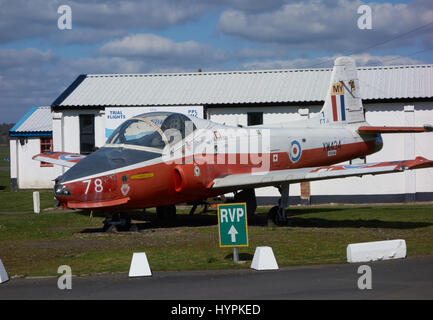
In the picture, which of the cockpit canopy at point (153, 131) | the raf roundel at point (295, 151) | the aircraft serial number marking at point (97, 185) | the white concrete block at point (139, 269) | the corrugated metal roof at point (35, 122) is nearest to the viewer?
the white concrete block at point (139, 269)

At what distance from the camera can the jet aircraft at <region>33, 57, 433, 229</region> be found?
15773mm

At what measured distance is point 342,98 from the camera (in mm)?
22547

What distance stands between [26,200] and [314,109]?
51.9 ft

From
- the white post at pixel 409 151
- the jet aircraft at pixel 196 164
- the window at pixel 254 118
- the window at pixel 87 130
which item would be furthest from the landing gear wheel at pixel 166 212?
the white post at pixel 409 151

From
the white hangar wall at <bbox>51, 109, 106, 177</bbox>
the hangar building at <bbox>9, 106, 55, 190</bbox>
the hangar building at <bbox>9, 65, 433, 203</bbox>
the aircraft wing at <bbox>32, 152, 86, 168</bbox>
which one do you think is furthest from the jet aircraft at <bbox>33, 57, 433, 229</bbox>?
the hangar building at <bbox>9, 106, 55, 190</bbox>

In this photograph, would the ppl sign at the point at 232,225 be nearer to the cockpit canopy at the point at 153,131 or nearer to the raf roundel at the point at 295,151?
the cockpit canopy at the point at 153,131

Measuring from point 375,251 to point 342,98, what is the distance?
11.5m

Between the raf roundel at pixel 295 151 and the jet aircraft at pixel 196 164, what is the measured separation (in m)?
0.03

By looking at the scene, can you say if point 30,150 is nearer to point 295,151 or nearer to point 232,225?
point 295,151

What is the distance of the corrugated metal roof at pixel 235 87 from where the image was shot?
2947cm

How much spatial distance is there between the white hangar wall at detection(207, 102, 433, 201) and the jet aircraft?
694cm

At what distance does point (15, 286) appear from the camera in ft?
34.0

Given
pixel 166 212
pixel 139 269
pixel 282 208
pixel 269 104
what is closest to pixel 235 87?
pixel 269 104
